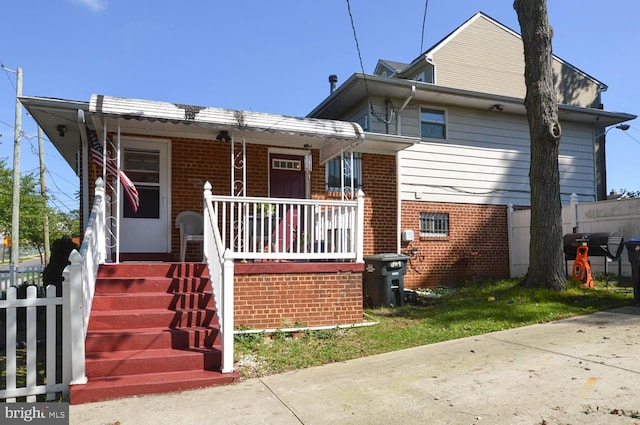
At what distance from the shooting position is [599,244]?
9.17 metres

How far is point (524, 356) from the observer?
196 inches

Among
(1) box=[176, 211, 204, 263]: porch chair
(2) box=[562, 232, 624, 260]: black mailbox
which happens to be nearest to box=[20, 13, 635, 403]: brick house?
(1) box=[176, 211, 204, 263]: porch chair

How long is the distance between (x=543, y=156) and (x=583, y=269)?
2.55 m

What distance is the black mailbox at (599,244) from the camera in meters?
9.05

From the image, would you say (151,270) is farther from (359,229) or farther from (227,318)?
(359,229)

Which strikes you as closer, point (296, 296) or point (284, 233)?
point (296, 296)

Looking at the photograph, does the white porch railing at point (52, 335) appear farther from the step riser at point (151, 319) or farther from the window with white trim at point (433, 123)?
the window with white trim at point (433, 123)

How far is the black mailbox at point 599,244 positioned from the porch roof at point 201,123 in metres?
5.37

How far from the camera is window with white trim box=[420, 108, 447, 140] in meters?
12.0

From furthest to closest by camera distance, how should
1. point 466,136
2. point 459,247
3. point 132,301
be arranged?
point 466,136 → point 459,247 → point 132,301

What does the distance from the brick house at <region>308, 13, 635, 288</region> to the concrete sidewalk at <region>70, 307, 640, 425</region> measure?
19.3ft

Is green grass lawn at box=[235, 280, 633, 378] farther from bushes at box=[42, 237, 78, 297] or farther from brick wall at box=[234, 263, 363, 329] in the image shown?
bushes at box=[42, 237, 78, 297]

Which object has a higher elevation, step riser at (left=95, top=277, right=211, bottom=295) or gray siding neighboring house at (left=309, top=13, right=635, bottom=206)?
gray siding neighboring house at (left=309, top=13, right=635, bottom=206)

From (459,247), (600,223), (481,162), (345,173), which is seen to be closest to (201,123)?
(345,173)
